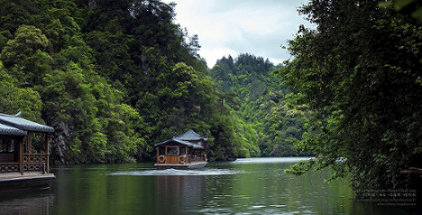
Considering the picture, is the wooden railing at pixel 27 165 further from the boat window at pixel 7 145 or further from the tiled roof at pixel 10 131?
the tiled roof at pixel 10 131

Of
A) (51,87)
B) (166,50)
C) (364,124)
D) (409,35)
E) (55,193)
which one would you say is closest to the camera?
(409,35)

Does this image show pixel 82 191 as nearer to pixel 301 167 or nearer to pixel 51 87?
pixel 301 167

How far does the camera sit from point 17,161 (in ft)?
80.6

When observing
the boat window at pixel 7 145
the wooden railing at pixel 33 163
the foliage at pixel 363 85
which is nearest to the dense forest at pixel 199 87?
the foliage at pixel 363 85

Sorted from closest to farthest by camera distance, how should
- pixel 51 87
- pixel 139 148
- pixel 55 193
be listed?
1. pixel 55 193
2. pixel 51 87
3. pixel 139 148

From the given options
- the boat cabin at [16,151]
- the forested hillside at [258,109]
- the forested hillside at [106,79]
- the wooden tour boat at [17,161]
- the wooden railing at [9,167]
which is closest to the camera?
the wooden tour boat at [17,161]

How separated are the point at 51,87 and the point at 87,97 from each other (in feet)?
20.6

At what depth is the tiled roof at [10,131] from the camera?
21.8 meters

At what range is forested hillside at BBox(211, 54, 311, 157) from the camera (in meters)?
122

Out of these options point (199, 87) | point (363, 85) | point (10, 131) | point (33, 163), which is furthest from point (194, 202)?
point (199, 87)

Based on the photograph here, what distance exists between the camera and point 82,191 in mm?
23688

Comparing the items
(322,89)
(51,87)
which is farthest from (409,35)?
(51,87)

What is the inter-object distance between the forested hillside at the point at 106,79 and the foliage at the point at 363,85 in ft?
125

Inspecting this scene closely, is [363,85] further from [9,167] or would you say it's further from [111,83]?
[111,83]
